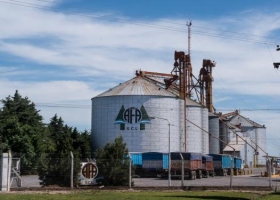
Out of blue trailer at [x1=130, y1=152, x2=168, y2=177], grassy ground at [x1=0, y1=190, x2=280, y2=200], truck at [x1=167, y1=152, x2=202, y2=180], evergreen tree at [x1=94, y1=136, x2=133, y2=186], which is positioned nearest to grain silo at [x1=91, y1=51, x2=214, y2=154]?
blue trailer at [x1=130, y1=152, x2=168, y2=177]

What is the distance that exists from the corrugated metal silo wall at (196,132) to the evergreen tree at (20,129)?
27.4m

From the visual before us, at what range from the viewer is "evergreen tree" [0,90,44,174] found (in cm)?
7994

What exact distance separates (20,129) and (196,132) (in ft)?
120

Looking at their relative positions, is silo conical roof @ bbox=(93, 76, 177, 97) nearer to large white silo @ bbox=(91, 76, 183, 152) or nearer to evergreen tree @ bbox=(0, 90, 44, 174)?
large white silo @ bbox=(91, 76, 183, 152)

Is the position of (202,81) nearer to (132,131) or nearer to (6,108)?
(132,131)

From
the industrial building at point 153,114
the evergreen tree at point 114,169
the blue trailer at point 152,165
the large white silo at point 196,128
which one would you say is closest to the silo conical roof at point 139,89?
the industrial building at point 153,114

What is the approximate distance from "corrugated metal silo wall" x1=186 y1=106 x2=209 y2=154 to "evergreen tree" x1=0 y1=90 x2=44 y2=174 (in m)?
27.4

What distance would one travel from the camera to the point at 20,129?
267 feet

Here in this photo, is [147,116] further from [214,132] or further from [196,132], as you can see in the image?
[214,132]

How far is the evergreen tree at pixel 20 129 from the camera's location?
79.9 m

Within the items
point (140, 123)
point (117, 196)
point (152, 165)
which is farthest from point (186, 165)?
point (117, 196)

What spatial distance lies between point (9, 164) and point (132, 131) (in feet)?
195

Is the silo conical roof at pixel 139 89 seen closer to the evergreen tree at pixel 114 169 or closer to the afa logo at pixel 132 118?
the afa logo at pixel 132 118

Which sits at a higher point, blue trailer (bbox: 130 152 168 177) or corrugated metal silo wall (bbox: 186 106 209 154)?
corrugated metal silo wall (bbox: 186 106 209 154)
